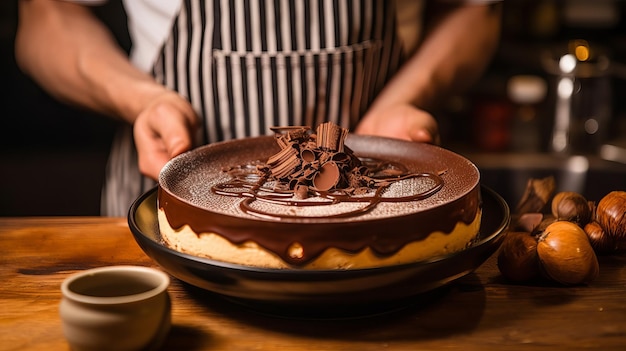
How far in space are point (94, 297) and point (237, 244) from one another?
0.68ft

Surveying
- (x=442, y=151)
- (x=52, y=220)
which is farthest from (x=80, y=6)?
(x=442, y=151)

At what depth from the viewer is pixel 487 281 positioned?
1.33m

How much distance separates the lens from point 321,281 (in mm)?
1073

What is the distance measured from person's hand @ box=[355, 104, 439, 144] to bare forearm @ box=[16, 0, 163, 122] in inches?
21.6

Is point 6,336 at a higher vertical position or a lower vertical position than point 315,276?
lower

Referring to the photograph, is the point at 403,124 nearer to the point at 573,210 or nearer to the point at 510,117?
the point at 573,210

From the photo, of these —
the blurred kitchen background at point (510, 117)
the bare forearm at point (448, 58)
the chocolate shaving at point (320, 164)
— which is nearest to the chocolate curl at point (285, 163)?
the chocolate shaving at point (320, 164)

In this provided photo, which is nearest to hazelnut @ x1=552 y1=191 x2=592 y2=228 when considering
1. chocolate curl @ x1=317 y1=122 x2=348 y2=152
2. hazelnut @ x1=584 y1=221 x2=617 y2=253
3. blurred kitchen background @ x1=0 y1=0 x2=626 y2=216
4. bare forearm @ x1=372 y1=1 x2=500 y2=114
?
hazelnut @ x1=584 y1=221 x2=617 y2=253

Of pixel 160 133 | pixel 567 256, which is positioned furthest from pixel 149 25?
pixel 567 256

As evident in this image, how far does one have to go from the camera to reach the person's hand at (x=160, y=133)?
1.63 m

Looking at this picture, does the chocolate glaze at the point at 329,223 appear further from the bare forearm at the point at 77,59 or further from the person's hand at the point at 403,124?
the bare forearm at the point at 77,59

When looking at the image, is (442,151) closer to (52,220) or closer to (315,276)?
(315,276)

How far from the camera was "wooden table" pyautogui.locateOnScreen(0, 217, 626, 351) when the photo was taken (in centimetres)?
112

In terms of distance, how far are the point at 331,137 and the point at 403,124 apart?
0.47m
